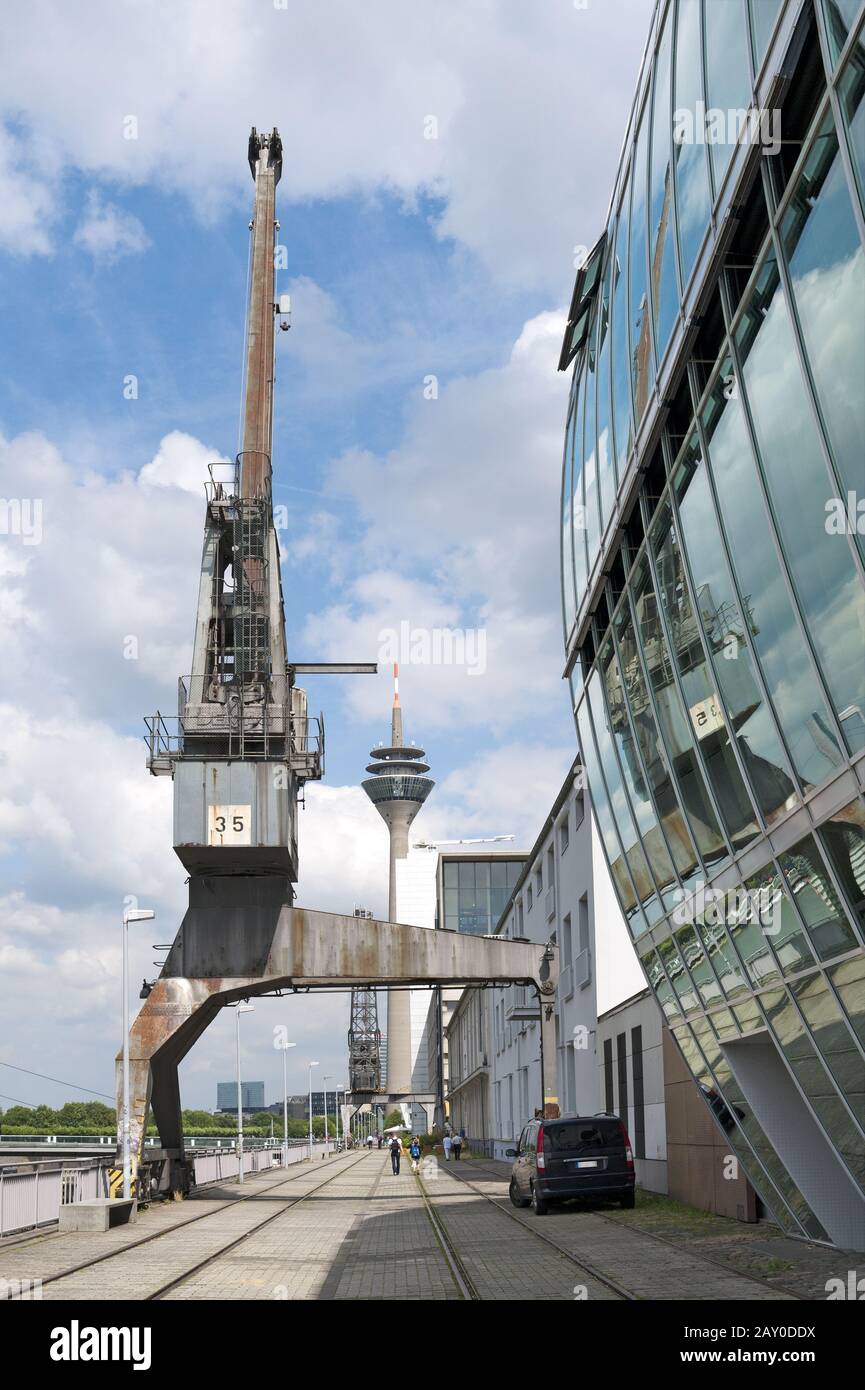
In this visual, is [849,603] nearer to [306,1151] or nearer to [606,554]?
[606,554]

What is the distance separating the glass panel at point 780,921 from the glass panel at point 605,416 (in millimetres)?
6381

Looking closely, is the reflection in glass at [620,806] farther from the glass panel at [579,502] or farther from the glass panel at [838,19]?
the glass panel at [838,19]

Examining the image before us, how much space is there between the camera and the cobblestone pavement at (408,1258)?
527 inches

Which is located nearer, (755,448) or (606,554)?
(755,448)

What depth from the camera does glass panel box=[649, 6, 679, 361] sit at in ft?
46.8

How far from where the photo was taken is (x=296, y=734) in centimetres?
3256

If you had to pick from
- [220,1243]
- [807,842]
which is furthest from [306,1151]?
[807,842]

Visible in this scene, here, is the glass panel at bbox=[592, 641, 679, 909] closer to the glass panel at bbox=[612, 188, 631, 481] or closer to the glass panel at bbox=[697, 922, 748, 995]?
the glass panel at bbox=[697, 922, 748, 995]

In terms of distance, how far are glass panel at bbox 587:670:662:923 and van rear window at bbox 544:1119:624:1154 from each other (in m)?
5.42

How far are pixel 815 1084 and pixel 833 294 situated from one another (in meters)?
7.77

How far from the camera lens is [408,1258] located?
17.5 metres

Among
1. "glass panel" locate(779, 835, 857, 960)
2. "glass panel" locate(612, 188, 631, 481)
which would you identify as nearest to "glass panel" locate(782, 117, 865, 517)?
"glass panel" locate(779, 835, 857, 960)
